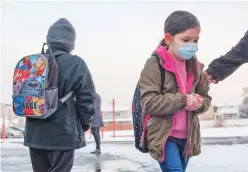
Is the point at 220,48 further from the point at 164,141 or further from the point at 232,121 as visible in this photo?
the point at 164,141

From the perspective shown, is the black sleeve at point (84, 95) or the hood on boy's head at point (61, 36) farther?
the hood on boy's head at point (61, 36)

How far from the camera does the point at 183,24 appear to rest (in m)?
2.51

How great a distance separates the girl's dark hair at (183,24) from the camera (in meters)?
2.51

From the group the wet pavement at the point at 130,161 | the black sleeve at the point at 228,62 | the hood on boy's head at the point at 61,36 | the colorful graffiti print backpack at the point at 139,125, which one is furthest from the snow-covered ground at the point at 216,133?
the colorful graffiti print backpack at the point at 139,125

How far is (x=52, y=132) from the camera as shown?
8.79 feet

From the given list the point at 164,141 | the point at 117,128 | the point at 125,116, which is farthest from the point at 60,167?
the point at 117,128

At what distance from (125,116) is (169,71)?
4.89 meters

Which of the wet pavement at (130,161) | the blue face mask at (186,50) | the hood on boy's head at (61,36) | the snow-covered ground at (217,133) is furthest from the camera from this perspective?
the snow-covered ground at (217,133)

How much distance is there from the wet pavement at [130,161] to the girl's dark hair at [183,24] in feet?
6.54

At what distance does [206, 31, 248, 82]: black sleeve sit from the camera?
309cm

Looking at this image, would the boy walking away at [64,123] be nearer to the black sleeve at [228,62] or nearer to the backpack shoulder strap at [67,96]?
the backpack shoulder strap at [67,96]

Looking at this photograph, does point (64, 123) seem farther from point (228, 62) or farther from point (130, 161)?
point (130, 161)

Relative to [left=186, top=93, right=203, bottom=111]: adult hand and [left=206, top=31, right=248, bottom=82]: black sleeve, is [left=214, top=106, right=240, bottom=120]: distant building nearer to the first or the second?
[left=206, top=31, right=248, bottom=82]: black sleeve

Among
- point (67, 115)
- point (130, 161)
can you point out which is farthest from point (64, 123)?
point (130, 161)
